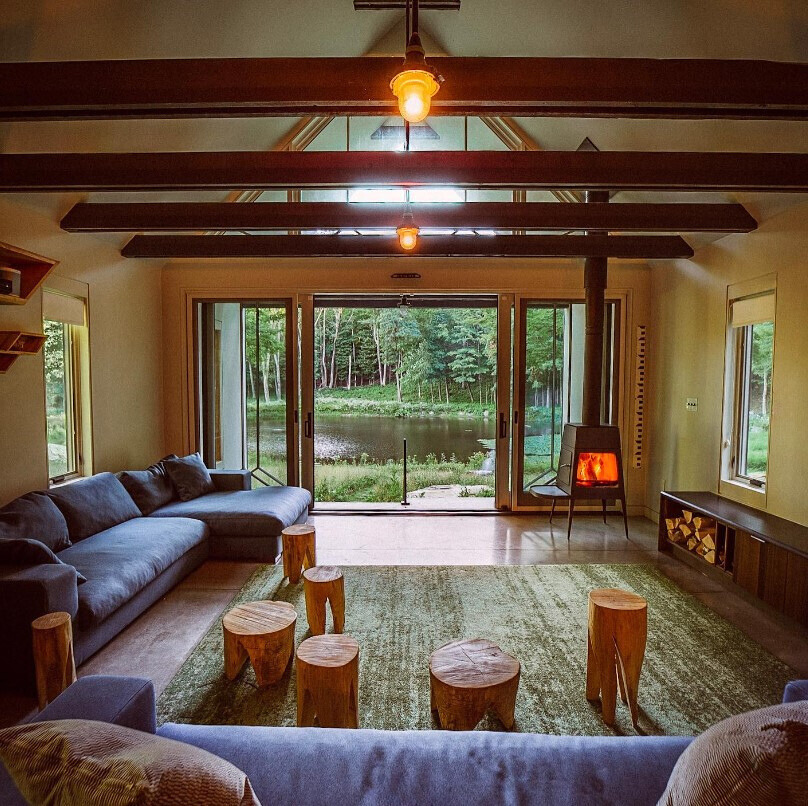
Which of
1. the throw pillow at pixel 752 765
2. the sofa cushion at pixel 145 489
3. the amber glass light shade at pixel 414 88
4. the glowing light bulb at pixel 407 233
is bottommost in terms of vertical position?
the sofa cushion at pixel 145 489

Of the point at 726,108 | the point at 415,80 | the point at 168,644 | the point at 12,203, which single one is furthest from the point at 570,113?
the point at 12,203

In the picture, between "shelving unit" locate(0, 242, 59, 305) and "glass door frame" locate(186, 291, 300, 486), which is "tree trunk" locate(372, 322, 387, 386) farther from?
"shelving unit" locate(0, 242, 59, 305)

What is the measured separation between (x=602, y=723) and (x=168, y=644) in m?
2.25

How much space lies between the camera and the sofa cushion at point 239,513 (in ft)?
14.0

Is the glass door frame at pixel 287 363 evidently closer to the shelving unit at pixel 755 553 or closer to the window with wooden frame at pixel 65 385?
the window with wooden frame at pixel 65 385

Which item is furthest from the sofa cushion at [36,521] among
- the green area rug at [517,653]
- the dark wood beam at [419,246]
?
the dark wood beam at [419,246]

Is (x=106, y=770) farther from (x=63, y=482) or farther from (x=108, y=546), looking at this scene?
(x=63, y=482)

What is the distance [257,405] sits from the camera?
19.8ft

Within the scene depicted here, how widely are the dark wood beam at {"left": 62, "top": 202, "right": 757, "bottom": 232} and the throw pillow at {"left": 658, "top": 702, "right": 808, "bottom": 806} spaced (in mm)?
3772

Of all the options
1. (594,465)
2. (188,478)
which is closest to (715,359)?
(594,465)

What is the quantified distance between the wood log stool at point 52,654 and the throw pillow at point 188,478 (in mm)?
2529

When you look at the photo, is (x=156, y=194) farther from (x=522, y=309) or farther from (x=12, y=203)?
(x=522, y=309)

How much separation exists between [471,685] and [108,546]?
259 cm

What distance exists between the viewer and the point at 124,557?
126 inches
